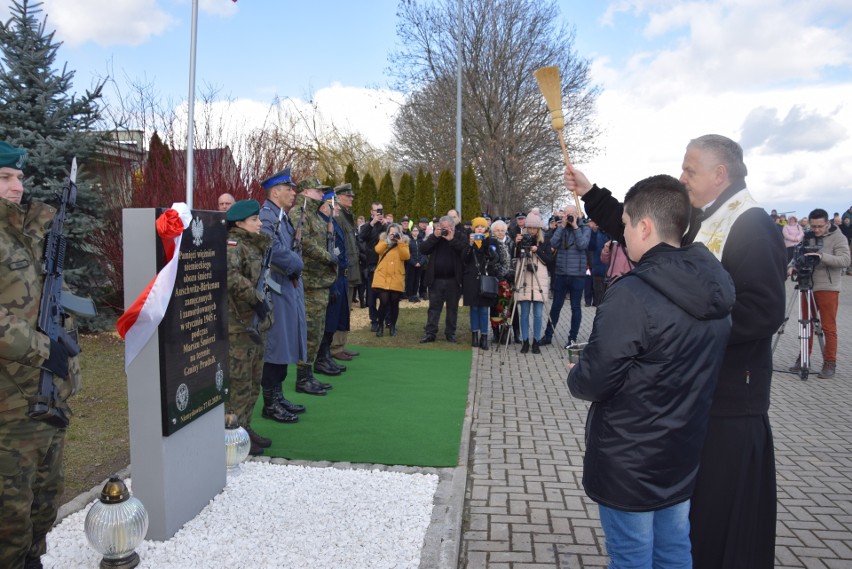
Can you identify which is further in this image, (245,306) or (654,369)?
(245,306)

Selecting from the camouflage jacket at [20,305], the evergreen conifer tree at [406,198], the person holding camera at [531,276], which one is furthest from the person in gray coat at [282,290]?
the evergreen conifer tree at [406,198]

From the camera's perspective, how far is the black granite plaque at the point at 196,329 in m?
3.84

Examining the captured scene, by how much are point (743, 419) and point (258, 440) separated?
4020mm

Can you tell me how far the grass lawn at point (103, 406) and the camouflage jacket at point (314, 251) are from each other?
2.38 metres

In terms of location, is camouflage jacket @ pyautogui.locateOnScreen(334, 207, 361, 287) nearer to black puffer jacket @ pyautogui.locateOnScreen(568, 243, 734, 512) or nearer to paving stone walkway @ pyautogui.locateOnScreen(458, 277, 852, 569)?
paving stone walkway @ pyautogui.locateOnScreen(458, 277, 852, 569)

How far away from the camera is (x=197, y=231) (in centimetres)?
414

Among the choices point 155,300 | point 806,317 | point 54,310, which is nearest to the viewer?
point 54,310

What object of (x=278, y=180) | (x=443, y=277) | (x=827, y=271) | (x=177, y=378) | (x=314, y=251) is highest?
(x=278, y=180)

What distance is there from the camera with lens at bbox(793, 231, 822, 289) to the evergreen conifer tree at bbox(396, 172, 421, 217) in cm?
1668

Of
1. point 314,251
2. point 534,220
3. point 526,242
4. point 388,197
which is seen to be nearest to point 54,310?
point 314,251

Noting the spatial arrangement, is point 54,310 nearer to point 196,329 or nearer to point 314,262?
point 196,329

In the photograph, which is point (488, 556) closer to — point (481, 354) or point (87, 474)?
point (87, 474)

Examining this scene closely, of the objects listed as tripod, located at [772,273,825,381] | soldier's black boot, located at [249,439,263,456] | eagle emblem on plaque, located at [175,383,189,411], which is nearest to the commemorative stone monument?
eagle emblem on plaque, located at [175,383,189,411]

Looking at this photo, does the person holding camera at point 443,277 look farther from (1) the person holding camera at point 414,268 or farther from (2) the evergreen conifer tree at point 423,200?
(2) the evergreen conifer tree at point 423,200
